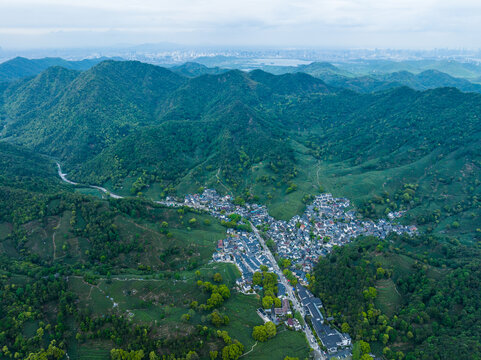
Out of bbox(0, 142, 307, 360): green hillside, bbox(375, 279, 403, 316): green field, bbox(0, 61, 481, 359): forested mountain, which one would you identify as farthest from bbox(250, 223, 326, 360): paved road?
bbox(375, 279, 403, 316): green field

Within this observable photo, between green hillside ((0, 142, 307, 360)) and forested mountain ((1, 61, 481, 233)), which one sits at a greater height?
forested mountain ((1, 61, 481, 233))

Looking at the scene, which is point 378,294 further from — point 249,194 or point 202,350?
point 249,194

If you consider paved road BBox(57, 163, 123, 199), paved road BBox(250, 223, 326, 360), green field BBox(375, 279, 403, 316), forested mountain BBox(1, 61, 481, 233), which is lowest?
paved road BBox(250, 223, 326, 360)

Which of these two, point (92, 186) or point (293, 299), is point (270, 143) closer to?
point (92, 186)

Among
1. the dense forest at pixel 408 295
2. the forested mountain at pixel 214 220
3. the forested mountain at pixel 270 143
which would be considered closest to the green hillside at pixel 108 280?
the forested mountain at pixel 214 220

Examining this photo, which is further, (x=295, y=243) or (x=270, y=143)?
(x=270, y=143)

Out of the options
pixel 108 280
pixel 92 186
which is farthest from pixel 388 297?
pixel 92 186

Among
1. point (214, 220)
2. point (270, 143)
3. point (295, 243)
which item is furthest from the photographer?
point (270, 143)

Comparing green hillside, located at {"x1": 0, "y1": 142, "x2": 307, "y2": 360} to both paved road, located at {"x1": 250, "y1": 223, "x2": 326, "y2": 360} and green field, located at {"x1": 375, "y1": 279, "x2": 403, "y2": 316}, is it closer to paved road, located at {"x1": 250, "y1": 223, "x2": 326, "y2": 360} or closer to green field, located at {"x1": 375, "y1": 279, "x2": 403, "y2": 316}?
paved road, located at {"x1": 250, "y1": 223, "x2": 326, "y2": 360}

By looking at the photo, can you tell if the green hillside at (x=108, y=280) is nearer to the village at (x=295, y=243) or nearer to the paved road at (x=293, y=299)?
the paved road at (x=293, y=299)
